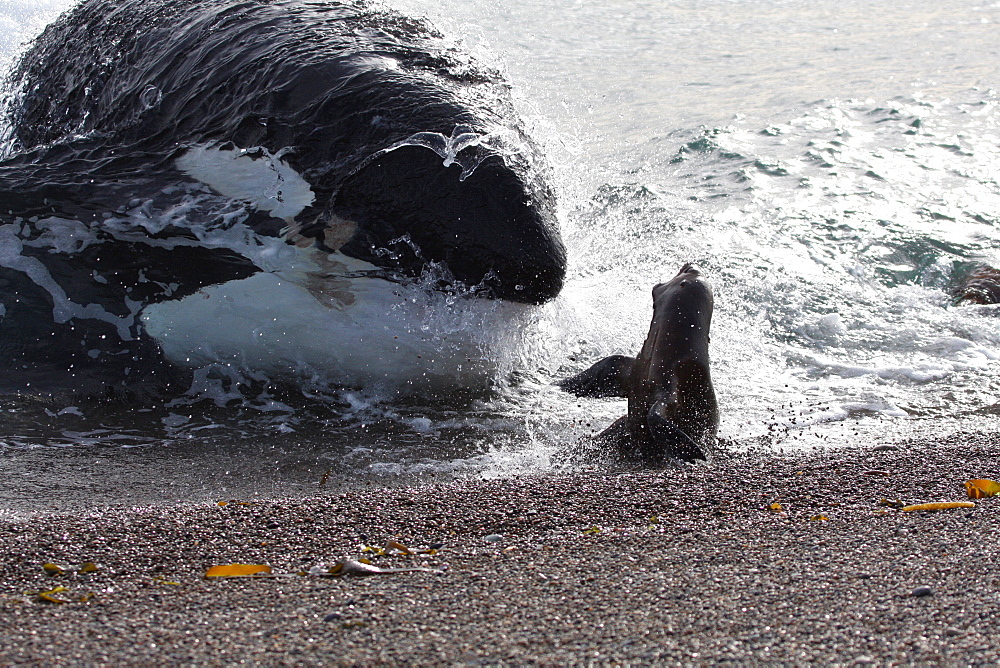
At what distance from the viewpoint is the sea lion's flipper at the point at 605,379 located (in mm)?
5199

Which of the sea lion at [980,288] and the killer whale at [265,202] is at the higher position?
the killer whale at [265,202]

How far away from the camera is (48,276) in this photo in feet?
18.1

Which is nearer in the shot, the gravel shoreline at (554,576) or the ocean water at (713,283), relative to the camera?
the gravel shoreline at (554,576)

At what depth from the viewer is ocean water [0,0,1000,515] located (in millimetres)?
4648

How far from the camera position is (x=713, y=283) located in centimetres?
711

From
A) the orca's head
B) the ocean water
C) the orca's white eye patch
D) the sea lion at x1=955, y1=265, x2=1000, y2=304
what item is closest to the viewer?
the ocean water

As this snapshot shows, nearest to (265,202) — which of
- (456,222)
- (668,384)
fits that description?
(456,222)

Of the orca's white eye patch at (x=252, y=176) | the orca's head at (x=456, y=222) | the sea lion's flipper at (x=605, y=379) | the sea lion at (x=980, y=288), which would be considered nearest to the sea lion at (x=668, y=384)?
the sea lion's flipper at (x=605, y=379)

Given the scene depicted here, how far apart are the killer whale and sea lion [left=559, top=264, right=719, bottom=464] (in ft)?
2.03

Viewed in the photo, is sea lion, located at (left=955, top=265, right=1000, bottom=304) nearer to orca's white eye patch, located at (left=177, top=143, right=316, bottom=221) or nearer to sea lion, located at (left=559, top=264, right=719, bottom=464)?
sea lion, located at (left=559, top=264, right=719, bottom=464)

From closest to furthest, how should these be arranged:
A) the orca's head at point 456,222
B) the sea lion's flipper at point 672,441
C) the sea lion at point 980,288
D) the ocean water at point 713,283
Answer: the sea lion's flipper at point 672,441, the ocean water at point 713,283, the orca's head at point 456,222, the sea lion at point 980,288

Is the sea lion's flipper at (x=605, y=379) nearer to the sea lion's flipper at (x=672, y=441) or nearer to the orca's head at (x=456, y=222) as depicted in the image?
the orca's head at (x=456, y=222)

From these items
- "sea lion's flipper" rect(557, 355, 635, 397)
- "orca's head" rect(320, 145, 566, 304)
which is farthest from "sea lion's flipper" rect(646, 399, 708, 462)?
"orca's head" rect(320, 145, 566, 304)

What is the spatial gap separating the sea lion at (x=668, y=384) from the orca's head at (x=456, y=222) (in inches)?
24.2
